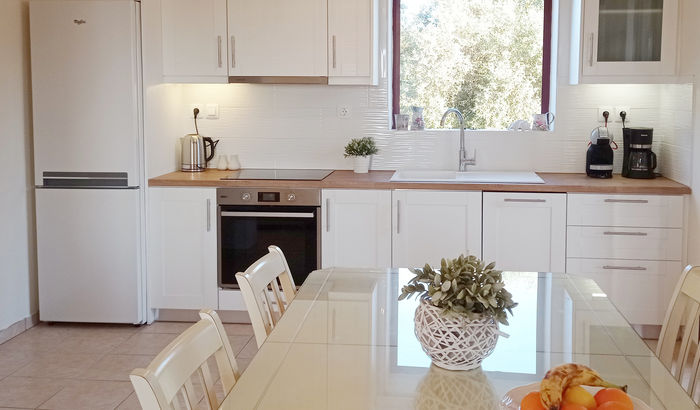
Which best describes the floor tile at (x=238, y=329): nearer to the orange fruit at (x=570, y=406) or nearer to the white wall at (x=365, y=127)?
the white wall at (x=365, y=127)

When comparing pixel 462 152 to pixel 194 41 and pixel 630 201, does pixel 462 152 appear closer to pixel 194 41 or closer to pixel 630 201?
pixel 630 201

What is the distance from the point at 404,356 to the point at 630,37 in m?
3.30

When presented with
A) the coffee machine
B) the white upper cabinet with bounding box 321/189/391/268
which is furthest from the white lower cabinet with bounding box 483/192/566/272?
the white upper cabinet with bounding box 321/189/391/268

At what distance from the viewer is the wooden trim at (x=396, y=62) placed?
5449 millimetres

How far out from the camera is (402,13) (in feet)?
17.9

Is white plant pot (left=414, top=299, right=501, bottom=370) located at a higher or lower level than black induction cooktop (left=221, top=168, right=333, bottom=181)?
lower

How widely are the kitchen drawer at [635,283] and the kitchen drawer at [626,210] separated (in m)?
0.22

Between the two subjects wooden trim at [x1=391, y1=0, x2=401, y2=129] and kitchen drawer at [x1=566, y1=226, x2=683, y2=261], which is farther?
wooden trim at [x1=391, y1=0, x2=401, y2=129]

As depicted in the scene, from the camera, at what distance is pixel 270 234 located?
488 centimetres

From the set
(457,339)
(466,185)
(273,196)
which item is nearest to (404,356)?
(457,339)

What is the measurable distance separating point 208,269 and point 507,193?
1.77 metres

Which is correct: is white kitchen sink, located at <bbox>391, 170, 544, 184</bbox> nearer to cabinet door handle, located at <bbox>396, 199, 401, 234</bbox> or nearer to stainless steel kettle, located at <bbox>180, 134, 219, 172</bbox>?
cabinet door handle, located at <bbox>396, 199, 401, 234</bbox>

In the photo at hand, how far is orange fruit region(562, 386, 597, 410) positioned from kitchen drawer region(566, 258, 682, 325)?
3.34 m

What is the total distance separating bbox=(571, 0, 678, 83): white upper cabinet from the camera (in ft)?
15.6
